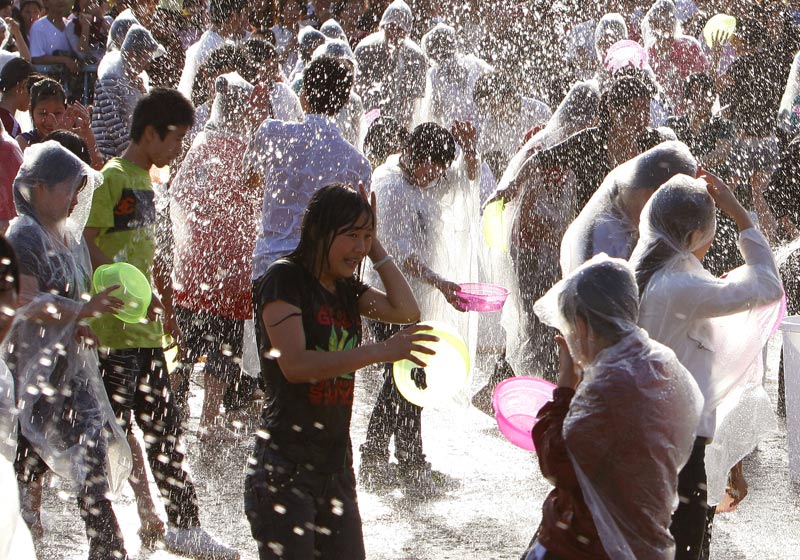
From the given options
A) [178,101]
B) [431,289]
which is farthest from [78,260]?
[431,289]

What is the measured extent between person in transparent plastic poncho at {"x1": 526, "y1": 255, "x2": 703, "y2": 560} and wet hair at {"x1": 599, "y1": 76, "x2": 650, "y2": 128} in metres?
2.53

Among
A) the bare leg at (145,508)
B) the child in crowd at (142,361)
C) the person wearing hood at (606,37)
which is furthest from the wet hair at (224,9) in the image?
the bare leg at (145,508)

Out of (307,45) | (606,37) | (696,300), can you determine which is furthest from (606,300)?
(307,45)

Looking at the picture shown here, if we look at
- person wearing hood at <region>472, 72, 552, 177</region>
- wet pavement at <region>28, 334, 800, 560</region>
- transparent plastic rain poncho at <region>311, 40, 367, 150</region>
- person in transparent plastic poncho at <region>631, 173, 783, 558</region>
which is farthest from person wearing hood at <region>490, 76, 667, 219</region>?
transparent plastic rain poncho at <region>311, 40, 367, 150</region>

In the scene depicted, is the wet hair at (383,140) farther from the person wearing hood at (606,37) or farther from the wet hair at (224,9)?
the wet hair at (224,9)

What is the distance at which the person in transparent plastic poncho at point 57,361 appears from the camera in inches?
162

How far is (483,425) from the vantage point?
Answer: 6730 millimetres

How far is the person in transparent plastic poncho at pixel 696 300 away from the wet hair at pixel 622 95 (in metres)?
1.54

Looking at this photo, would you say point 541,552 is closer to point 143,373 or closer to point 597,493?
point 597,493

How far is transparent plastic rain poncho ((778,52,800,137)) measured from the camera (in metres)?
7.64

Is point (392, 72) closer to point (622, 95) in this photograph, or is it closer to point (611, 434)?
point (622, 95)

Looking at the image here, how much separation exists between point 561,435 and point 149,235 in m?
2.40

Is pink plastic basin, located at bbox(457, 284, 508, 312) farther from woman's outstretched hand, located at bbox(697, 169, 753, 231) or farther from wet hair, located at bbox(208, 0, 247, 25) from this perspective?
wet hair, located at bbox(208, 0, 247, 25)

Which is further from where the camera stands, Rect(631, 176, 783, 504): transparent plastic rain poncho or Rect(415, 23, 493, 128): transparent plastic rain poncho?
Rect(415, 23, 493, 128): transparent plastic rain poncho
